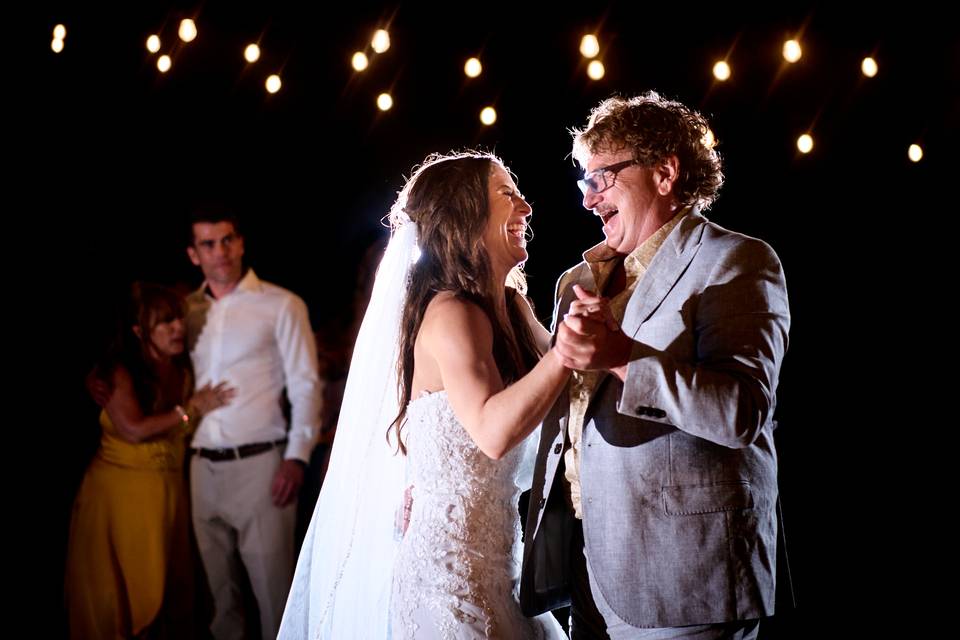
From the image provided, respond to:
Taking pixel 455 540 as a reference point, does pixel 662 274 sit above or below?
above

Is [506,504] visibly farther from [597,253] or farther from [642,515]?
[597,253]

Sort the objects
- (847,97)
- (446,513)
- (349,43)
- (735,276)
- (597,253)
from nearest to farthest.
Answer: (735,276)
(446,513)
(597,253)
(847,97)
(349,43)

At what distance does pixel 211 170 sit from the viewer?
4.64 meters

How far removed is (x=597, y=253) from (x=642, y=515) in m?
0.77

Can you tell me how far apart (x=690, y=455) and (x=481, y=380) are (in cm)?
49

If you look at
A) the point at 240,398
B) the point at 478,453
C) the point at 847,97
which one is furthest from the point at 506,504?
the point at 847,97

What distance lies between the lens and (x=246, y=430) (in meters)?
4.17

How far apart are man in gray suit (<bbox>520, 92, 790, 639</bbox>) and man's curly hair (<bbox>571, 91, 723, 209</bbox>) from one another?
0.25m

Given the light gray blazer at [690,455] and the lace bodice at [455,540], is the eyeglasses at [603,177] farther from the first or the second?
the lace bodice at [455,540]

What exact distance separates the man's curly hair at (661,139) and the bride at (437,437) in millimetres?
311

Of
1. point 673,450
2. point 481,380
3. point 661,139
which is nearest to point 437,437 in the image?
point 481,380

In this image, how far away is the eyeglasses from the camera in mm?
2268

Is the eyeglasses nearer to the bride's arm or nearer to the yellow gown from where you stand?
the bride's arm

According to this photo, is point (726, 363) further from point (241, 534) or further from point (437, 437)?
point (241, 534)
